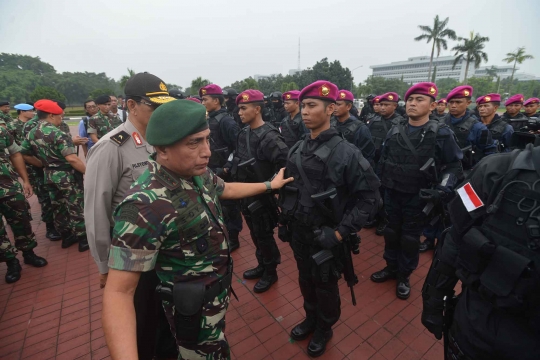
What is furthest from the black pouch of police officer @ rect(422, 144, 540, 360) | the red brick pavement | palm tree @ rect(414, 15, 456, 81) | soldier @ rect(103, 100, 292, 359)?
palm tree @ rect(414, 15, 456, 81)

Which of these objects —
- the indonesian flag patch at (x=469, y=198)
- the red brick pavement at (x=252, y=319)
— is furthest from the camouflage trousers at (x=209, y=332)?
the indonesian flag patch at (x=469, y=198)

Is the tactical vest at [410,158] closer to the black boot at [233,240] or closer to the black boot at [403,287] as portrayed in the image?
the black boot at [403,287]

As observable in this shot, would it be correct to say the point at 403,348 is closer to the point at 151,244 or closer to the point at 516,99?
the point at 151,244

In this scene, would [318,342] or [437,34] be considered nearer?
[318,342]

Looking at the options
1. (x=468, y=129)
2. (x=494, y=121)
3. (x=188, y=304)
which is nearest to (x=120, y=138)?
(x=188, y=304)

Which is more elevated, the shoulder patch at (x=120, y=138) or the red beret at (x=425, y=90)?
the red beret at (x=425, y=90)

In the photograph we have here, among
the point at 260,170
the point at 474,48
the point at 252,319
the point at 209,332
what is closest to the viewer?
the point at 209,332

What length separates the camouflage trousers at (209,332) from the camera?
1592 mm

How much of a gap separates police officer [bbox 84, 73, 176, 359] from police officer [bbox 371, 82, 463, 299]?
2745 mm

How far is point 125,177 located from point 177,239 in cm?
88

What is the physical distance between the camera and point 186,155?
145 centimetres

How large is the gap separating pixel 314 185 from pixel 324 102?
0.78m

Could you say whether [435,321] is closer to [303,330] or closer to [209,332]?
[303,330]

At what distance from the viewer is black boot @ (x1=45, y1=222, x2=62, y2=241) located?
502 centimetres
